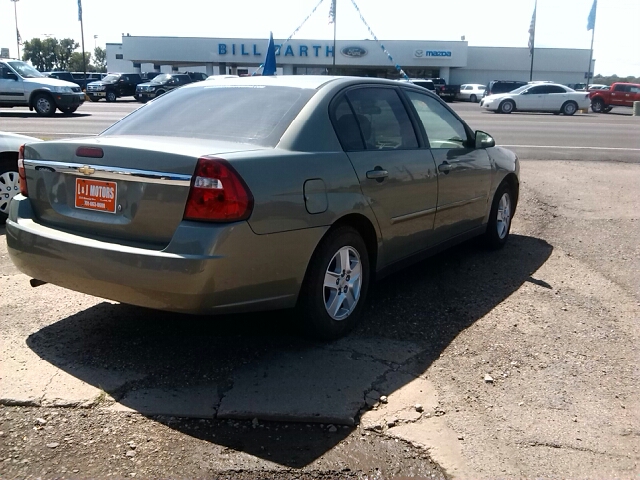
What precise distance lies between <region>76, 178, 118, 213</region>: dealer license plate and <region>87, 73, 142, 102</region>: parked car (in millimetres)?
39303

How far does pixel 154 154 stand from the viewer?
11.9 feet

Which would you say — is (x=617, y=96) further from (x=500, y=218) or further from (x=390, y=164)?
(x=390, y=164)

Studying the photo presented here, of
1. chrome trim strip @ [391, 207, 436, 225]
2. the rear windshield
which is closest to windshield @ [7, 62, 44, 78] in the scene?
the rear windshield

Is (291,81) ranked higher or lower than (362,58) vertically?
lower

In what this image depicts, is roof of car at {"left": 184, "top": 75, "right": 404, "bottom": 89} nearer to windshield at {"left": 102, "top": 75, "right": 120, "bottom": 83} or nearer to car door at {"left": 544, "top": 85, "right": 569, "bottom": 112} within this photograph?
car door at {"left": 544, "top": 85, "right": 569, "bottom": 112}

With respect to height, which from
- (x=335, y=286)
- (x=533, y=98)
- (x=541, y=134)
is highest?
(x=533, y=98)

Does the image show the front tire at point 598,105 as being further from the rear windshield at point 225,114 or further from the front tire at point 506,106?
the rear windshield at point 225,114

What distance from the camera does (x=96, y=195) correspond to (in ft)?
12.6

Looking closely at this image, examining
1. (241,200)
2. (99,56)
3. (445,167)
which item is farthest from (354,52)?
(99,56)

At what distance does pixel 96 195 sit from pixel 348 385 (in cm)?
180

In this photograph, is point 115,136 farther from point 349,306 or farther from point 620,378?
point 620,378

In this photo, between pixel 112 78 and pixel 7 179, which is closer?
pixel 7 179

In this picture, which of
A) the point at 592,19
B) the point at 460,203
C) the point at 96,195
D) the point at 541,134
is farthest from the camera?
the point at 592,19

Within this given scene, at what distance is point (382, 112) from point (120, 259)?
7.57 ft
